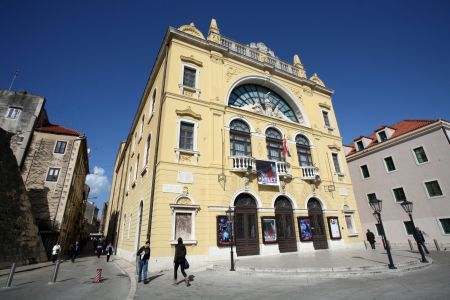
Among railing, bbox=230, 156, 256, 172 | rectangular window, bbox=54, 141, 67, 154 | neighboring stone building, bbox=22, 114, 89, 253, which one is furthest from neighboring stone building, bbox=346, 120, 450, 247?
rectangular window, bbox=54, 141, 67, 154

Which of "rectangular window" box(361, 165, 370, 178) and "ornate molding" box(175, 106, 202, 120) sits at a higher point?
"ornate molding" box(175, 106, 202, 120)

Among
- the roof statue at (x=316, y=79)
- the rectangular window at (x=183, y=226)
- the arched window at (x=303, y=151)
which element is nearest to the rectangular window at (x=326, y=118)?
the roof statue at (x=316, y=79)

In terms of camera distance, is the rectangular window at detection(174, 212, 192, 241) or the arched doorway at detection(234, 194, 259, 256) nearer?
the rectangular window at detection(174, 212, 192, 241)

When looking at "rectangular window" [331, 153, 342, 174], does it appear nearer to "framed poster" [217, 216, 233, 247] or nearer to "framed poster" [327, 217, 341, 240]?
"framed poster" [327, 217, 341, 240]

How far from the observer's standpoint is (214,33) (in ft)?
61.1

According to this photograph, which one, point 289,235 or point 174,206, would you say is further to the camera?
point 289,235

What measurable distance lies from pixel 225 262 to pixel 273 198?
5590 millimetres

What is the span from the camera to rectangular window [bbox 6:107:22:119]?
23.4 meters

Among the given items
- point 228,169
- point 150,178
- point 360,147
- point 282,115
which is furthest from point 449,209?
point 150,178

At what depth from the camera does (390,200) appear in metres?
24.5

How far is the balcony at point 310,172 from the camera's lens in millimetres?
17344

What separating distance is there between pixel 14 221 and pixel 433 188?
35293 mm

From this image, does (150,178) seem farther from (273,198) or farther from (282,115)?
(282,115)

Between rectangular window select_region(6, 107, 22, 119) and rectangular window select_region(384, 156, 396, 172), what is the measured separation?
40.8m
